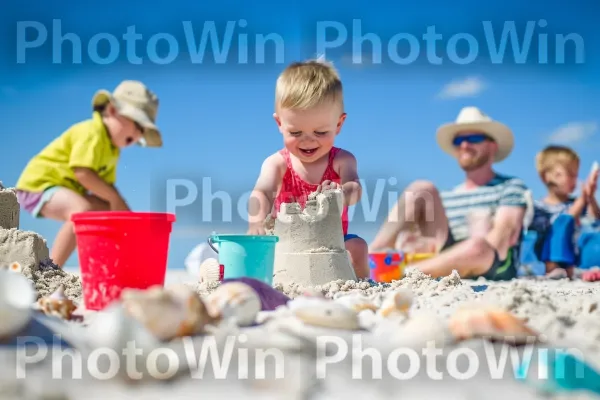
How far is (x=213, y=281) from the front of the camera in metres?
3.37

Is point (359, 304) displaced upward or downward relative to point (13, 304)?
downward

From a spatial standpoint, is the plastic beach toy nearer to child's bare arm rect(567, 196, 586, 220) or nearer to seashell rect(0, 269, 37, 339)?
seashell rect(0, 269, 37, 339)

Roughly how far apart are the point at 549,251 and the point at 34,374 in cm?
672

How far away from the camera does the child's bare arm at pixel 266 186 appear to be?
4.16 meters

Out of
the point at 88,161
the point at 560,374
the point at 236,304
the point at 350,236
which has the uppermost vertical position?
the point at 88,161

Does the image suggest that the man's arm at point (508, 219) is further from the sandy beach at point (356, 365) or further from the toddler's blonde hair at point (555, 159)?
the sandy beach at point (356, 365)

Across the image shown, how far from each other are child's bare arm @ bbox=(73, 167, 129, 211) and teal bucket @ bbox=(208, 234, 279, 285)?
2.19 m

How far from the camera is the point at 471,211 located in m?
6.82

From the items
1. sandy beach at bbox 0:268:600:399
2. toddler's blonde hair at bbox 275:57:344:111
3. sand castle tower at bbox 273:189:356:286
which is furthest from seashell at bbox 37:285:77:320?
toddler's blonde hair at bbox 275:57:344:111

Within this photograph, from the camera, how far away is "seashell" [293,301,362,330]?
1789mm

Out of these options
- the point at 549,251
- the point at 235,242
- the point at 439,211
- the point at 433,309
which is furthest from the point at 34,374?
the point at 549,251

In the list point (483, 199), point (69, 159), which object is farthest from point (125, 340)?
point (483, 199)

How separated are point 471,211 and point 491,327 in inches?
212

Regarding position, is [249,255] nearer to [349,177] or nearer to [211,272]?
[211,272]
